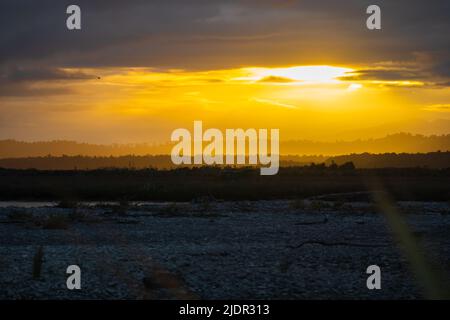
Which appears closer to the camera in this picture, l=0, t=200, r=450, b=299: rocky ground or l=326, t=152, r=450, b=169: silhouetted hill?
l=0, t=200, r=450, b=299: rocky ground

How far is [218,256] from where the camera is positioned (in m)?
24.5

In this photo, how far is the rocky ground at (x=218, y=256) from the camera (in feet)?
62.3

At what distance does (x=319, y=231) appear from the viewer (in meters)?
33.2

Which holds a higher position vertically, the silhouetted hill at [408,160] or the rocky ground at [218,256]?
the silhouetted hill at [408,160]

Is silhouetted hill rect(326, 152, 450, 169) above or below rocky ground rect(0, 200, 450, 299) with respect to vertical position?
above

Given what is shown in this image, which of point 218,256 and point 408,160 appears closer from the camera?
point 218,256

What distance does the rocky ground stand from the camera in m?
19.0

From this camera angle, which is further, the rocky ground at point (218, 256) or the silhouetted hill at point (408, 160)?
the silhouetted hill at point (408, 160)

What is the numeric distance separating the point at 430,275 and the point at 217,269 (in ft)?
20.1

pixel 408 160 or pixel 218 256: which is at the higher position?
pixel 408 160

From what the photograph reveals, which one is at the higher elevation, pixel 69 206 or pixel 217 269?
pixel 69 206

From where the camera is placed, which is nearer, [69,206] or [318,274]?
[318,274]
